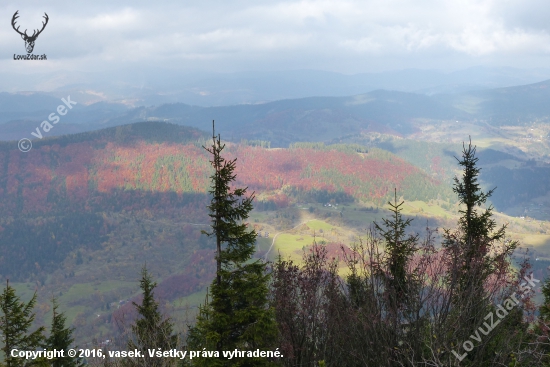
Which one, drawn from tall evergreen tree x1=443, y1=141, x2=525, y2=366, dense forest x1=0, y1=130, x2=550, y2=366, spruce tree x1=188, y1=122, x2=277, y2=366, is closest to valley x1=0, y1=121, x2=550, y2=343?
tall evergreen tree x1=443, y1=141, x2=525, y2=366

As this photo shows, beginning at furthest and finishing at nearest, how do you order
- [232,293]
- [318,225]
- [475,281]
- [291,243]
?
[318,225], [291,243], [475,281], [232,293]

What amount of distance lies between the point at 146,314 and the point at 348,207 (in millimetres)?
152783

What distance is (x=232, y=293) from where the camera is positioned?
33.2ft

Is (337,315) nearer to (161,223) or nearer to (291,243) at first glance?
(291,243)

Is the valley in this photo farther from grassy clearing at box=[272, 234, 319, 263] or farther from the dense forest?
the dense forest

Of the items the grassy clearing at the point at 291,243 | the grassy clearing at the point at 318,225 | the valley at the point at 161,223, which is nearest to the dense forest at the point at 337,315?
the valley at the point at 161,223

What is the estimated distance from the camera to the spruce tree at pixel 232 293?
10.1 m

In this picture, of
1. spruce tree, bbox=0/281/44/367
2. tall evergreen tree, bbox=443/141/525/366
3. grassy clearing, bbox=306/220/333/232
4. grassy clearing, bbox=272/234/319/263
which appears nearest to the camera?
tall evergreen tree, bbox=443/141/525/366

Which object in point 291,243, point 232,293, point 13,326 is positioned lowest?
point 291,243

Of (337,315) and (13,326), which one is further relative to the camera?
(337,315)

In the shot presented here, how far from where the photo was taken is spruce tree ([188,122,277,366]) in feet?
33.1

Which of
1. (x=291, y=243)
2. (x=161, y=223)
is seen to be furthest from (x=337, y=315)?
(x=161, y=223)

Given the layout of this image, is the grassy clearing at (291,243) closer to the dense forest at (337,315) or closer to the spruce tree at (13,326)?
the dense forest at (337,315)

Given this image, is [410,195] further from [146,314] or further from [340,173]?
[146,314]
